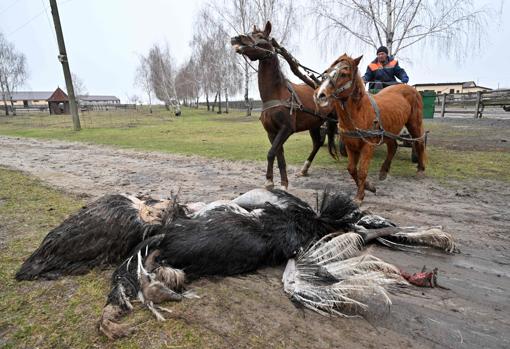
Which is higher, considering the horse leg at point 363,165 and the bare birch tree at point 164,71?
the bare birch tree at point 164,71

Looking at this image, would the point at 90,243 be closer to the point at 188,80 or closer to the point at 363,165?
the point at 363,165

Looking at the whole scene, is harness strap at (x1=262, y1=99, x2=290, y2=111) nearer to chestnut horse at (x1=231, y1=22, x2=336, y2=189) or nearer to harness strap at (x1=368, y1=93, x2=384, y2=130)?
chestnut horse at (x1=231, y1=22, x2=336, y2=189)

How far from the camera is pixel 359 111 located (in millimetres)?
4355

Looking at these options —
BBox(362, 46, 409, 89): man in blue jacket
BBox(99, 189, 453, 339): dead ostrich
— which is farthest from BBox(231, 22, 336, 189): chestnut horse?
BBox(362, 46, 409, 89): man in blue jacket

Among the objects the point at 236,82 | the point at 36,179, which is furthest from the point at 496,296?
the point at 236,82

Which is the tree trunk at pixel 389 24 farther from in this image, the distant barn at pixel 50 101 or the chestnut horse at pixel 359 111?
the distant barn at pixel 50 101

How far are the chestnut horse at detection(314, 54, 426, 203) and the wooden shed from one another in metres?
67.3

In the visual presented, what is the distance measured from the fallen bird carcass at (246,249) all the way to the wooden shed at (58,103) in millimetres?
67752

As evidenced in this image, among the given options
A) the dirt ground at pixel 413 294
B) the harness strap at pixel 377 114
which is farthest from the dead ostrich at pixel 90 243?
the harness strap at pixel 377 114

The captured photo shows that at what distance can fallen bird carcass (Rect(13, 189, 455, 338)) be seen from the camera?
2102 mm

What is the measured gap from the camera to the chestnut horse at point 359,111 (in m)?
3.93

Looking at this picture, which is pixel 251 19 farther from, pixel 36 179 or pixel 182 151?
pixel 36 179

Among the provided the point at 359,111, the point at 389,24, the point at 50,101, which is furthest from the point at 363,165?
the point at 50,101

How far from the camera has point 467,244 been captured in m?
3.10
